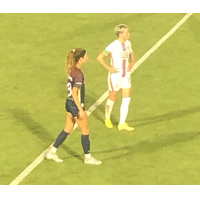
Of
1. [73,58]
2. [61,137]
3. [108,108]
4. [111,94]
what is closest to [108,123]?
[108,108]

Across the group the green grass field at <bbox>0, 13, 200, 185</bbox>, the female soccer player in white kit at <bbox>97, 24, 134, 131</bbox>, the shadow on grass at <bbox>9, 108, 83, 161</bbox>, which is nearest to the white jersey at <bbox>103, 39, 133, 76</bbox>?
the female soccer player in white kit at <bbox>97, 24, 134, 131</bbox>

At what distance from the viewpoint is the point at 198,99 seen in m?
14.7

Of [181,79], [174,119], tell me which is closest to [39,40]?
[181,79]

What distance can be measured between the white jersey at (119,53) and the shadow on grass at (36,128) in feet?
6.28

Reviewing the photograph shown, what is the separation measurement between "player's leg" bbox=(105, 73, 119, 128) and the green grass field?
0.24m

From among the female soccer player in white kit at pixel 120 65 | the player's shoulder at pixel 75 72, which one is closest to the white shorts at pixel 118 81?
the female soccer player in white kit at pixel 120 65

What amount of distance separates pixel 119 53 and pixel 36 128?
2430mm

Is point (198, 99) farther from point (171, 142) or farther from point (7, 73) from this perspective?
point (7, 73)

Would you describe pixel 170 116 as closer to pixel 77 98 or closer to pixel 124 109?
pixel 124 109

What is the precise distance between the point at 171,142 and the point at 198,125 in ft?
3.38

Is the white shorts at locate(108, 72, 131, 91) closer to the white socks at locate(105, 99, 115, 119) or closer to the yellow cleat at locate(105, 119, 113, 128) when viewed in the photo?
the white socks at locate(105, 99, 115, 119)

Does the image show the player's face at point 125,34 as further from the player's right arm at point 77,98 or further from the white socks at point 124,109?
the player's right arm at point 77,98

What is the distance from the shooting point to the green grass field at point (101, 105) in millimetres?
11633

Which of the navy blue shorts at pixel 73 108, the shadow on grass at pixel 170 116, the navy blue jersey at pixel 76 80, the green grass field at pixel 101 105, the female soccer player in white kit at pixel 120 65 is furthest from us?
the shadow on grass at pixel 170 116
